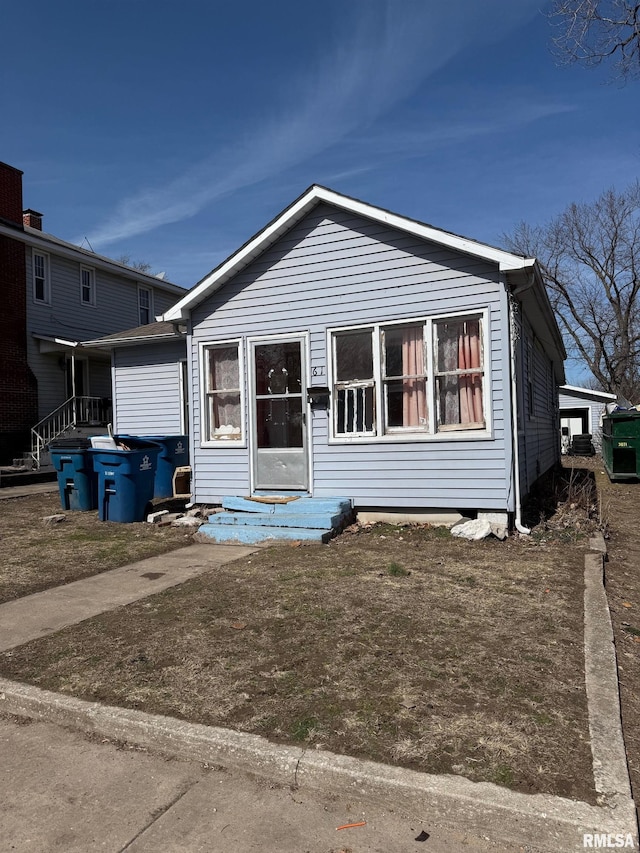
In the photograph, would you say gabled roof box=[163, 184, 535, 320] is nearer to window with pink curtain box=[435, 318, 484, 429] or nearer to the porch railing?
window with pink curtain box=[435, 318, 484, 429]

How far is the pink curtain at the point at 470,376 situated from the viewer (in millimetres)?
7727

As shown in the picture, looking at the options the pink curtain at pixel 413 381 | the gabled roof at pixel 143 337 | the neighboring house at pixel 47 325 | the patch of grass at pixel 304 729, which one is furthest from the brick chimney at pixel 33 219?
the patch of grass at pixel 304 729

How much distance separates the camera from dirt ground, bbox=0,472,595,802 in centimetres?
278

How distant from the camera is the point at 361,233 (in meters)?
8.31

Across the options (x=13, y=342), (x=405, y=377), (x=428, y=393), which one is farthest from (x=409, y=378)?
(x=13, y=342)

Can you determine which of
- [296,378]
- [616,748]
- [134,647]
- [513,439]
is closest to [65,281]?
[296,378]

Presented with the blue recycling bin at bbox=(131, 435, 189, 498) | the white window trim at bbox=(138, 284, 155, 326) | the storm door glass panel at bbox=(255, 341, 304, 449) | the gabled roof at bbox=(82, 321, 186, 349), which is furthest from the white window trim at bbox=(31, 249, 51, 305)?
the storm door glass panel at bbox=(255, 341, 304, 449)

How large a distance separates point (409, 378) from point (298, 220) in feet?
9.35

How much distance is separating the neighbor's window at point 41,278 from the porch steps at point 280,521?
1400 centimetres

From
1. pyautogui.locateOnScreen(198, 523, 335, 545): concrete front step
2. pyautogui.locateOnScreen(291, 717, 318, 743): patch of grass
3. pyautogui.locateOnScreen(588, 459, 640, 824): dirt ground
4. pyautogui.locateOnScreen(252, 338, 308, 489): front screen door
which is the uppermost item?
pyautogui.locateOnScreen(252, 338, 308, 489): front screen door

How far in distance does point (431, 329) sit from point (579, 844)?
6.40 meters

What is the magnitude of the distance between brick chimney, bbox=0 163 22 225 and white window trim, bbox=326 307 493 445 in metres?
14.9

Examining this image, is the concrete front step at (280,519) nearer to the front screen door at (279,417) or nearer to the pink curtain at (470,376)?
the front screen door at (279,417)

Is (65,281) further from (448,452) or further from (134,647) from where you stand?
(134,647)
